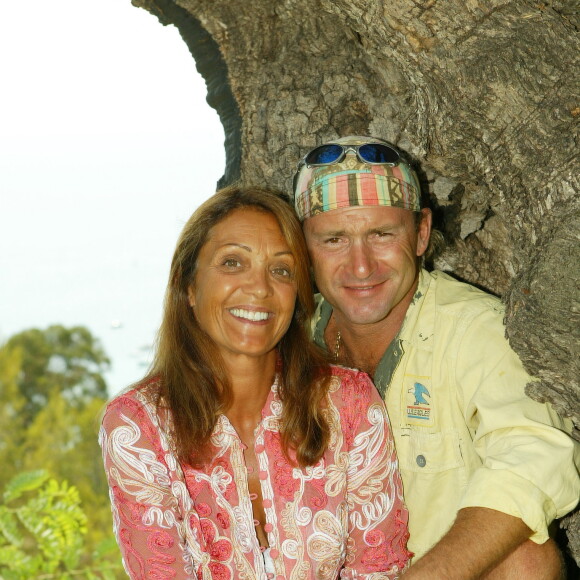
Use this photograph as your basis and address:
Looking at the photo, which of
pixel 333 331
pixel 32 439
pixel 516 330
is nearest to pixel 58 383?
pixel 32 439

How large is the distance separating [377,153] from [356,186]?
194 mm

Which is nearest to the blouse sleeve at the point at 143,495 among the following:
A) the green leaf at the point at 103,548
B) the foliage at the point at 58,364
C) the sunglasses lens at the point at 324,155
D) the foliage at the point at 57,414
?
Result: the sunglasses lens at the point at 324,155

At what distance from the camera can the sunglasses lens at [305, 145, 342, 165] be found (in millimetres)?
3660

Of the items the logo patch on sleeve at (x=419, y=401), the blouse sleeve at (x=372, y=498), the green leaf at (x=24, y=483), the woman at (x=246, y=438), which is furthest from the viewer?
the green leaf at (x=24, y=483)

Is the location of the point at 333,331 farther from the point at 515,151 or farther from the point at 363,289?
the point at 515,151

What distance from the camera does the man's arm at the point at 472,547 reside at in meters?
2.83

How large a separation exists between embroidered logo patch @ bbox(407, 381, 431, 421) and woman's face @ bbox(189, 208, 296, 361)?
63 centimetres

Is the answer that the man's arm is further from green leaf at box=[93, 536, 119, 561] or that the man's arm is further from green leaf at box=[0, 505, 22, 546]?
green leaf at box=[0, 505, 22, 546]

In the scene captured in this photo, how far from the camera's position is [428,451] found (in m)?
3.44

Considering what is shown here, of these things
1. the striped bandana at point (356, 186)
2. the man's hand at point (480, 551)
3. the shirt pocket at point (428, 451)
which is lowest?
the man's hand at point (480, 551)

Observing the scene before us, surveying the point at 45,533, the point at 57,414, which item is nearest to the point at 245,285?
the point at 45,533

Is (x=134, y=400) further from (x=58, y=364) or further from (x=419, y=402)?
(x=58, y=364)

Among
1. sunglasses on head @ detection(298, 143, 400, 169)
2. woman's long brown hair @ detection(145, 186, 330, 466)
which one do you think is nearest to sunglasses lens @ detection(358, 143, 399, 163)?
sunglasses on head @ detection(298, 143, 400, 169)

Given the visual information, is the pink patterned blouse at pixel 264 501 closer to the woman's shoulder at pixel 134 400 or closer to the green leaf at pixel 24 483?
the woman's shoulder at pixel 134 400
